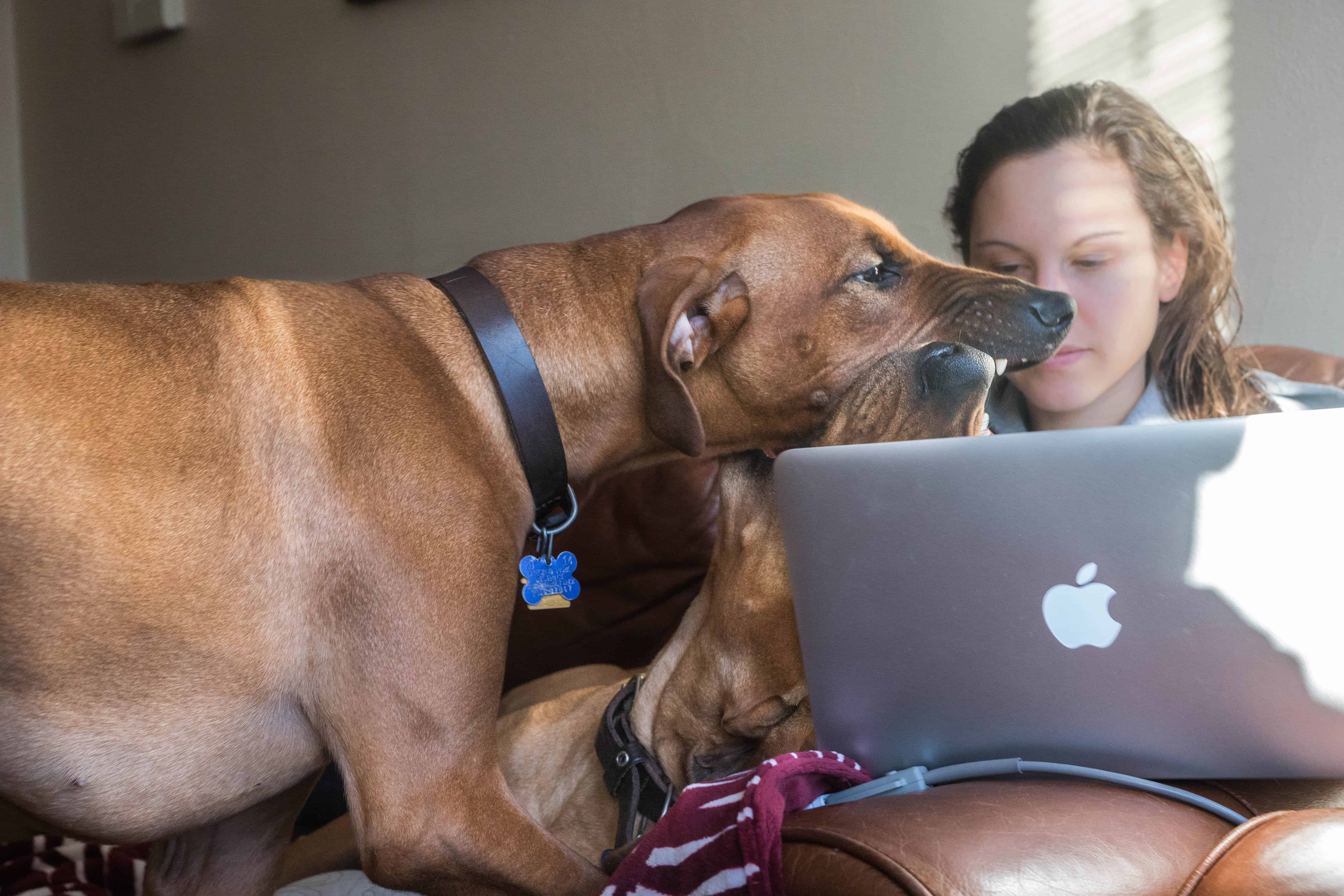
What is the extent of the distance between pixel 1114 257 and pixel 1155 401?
0.29m

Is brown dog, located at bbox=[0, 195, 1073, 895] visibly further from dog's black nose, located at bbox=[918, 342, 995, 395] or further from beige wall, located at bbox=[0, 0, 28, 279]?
beige wall, located at bbox=[0, 0, 28, 279]

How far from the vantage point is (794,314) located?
1.17 metres

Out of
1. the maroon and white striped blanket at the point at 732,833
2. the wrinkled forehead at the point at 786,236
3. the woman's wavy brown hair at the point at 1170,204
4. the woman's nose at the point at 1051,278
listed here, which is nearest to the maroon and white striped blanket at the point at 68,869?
the maroon and white striped blanket at the point at 732,833

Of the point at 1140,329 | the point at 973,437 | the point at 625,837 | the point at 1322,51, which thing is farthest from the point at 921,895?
the point at 1322,51

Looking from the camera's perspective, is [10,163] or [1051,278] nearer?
[1051,278]

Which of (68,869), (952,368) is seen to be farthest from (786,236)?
(68,869)

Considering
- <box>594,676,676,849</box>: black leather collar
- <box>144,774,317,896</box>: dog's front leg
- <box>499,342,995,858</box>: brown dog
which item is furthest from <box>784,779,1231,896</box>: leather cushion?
<box>144,774,317,896</box>: dog's front leg

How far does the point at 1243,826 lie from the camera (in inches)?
28.6

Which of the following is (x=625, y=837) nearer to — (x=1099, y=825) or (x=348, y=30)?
(x=1099, y=825)

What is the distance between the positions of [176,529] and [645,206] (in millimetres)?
1833

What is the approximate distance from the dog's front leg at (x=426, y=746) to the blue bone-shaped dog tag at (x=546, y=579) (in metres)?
0.21

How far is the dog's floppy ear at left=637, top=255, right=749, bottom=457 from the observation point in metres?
1.09

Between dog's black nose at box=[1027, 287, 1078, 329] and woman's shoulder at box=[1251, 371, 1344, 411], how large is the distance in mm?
771

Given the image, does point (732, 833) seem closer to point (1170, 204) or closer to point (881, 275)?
point (881, 275)
